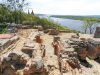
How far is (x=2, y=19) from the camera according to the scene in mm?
45969

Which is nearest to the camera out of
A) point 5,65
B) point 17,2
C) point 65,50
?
point 5,65

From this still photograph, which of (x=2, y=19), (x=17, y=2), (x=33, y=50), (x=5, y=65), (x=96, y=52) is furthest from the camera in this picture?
(x=17, y=2)

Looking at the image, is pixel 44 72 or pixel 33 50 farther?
pixel 33 50

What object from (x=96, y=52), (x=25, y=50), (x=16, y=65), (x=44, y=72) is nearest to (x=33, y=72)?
(x=44, y=72)

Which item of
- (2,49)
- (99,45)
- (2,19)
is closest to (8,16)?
(2,19)

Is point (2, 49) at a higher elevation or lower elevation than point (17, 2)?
lower

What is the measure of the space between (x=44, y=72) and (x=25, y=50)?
4.22 meters

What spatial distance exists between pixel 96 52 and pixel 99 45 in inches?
35.3

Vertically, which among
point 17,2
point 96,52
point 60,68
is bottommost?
point 96,52

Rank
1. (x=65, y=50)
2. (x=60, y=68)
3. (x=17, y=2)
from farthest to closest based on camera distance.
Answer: (x=17, y=2), (x=65, y=50), (x=60, y=68)

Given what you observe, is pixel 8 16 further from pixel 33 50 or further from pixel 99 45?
pixel 33 50

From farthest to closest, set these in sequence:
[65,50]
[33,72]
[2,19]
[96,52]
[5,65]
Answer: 1. [2,19]
2. [96,52]
3. [65,50]
4. [5,65]
5. [33,72]

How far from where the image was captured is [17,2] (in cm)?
5072

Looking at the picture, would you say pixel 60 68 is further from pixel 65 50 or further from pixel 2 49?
pixel 2 49
